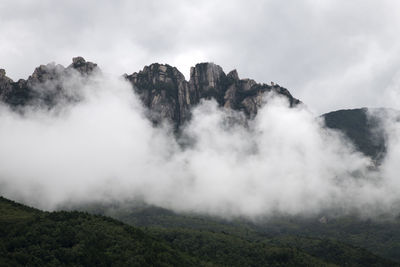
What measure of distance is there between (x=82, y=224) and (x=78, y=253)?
31047 millimetres

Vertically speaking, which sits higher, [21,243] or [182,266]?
[21,243]

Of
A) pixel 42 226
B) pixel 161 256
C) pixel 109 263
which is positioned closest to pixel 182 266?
pixel 161 256

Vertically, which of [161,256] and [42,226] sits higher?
[42,226]

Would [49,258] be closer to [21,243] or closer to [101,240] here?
[21,243]

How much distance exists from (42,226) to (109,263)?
133 feet

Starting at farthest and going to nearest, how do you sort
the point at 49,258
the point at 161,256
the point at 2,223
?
the point at 161,256 < the point at 2,223 < the point at 49,258

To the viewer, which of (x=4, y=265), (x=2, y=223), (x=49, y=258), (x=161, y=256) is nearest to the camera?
(x=4, y=265)

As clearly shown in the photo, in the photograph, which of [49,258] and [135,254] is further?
[135,254]

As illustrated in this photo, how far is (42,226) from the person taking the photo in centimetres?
18638

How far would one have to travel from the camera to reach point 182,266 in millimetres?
199125

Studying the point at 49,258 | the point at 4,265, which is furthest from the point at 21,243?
the point at 4,265

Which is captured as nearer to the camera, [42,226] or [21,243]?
[21,243]

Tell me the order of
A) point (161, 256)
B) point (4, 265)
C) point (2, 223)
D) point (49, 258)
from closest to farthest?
1. point (4, 265)
2. point (49, 258)
3. point (2, 223)
4. point (161, 256)

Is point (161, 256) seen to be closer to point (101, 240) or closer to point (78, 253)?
point (101, 240)
